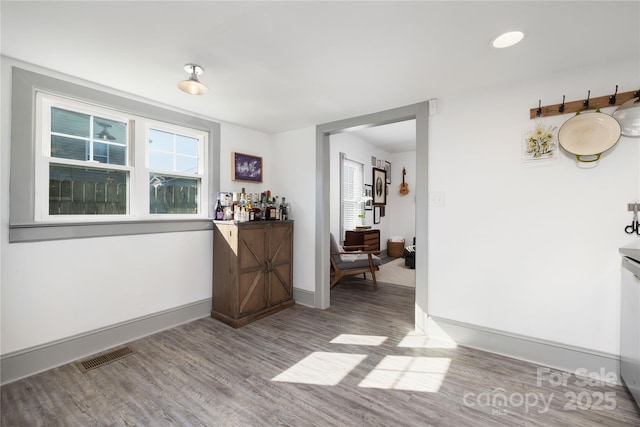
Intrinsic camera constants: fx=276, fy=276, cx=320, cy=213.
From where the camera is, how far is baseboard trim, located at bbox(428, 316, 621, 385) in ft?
6.92

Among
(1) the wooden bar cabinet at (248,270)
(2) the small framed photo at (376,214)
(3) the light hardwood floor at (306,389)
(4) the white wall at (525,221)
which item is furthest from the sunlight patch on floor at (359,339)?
(2) the small framed photo at (376,214)

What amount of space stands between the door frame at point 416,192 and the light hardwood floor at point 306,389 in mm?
692

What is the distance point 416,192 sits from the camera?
9.41ft

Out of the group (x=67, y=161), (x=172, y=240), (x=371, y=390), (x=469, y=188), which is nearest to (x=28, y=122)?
Result: (x=67, y=161)

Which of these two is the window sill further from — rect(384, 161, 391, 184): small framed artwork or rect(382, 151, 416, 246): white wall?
rect(382, 151, 416, 246): white wall

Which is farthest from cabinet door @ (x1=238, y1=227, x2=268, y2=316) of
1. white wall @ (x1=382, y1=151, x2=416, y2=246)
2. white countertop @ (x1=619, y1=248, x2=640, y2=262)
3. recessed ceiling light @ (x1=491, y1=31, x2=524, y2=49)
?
white wall @ (x1=382, y1=151, x2=416, y2=246)

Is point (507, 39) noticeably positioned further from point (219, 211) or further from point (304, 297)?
point (304, 297)

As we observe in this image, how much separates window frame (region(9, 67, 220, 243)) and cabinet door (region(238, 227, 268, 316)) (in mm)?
871

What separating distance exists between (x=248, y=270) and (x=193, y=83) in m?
Result: 1.98

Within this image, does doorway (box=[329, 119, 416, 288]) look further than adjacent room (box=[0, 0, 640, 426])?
Yes

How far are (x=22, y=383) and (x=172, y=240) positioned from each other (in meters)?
1.51

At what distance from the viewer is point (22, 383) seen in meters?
2.07

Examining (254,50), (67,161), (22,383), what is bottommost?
(22,383)

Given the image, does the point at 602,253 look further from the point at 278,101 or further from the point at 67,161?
the point at 67,161
